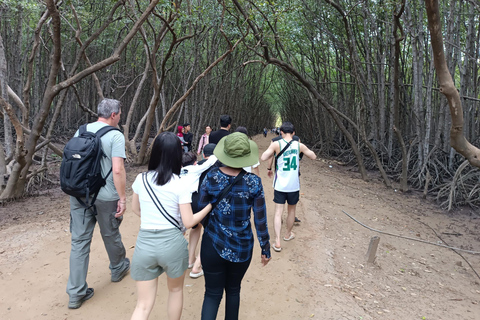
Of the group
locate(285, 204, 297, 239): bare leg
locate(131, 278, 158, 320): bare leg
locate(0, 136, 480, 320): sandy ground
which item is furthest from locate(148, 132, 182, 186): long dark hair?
locate(285, 204, 297, 239): bare leg

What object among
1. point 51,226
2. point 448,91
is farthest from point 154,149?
point 51,226

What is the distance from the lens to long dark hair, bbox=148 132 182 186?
1.78 m

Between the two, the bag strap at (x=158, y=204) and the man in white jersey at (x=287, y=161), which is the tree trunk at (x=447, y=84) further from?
the bag strap at (x=158, y=204)

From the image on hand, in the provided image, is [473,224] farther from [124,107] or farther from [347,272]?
[124,107]

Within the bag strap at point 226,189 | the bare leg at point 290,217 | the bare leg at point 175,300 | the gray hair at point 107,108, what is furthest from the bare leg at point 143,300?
the bare leg at point 290,217

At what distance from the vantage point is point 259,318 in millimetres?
2432

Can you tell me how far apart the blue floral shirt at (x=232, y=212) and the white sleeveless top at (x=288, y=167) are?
162 cm

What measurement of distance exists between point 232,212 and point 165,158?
1.64ft

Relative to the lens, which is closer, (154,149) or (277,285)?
(154,149)

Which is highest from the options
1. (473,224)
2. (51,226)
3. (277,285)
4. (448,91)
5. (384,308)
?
(448,91)

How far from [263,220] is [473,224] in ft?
19.4


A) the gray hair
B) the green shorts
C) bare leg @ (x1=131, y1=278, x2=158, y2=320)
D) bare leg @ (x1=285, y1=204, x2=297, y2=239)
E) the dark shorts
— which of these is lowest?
bare leg @ (x1=285, y1=204, x2=297, y2=239)

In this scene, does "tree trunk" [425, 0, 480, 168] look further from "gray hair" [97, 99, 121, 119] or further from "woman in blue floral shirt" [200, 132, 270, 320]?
"gray hair" [97, 99, 121, 119]

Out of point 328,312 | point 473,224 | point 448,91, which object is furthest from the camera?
point 473,224
